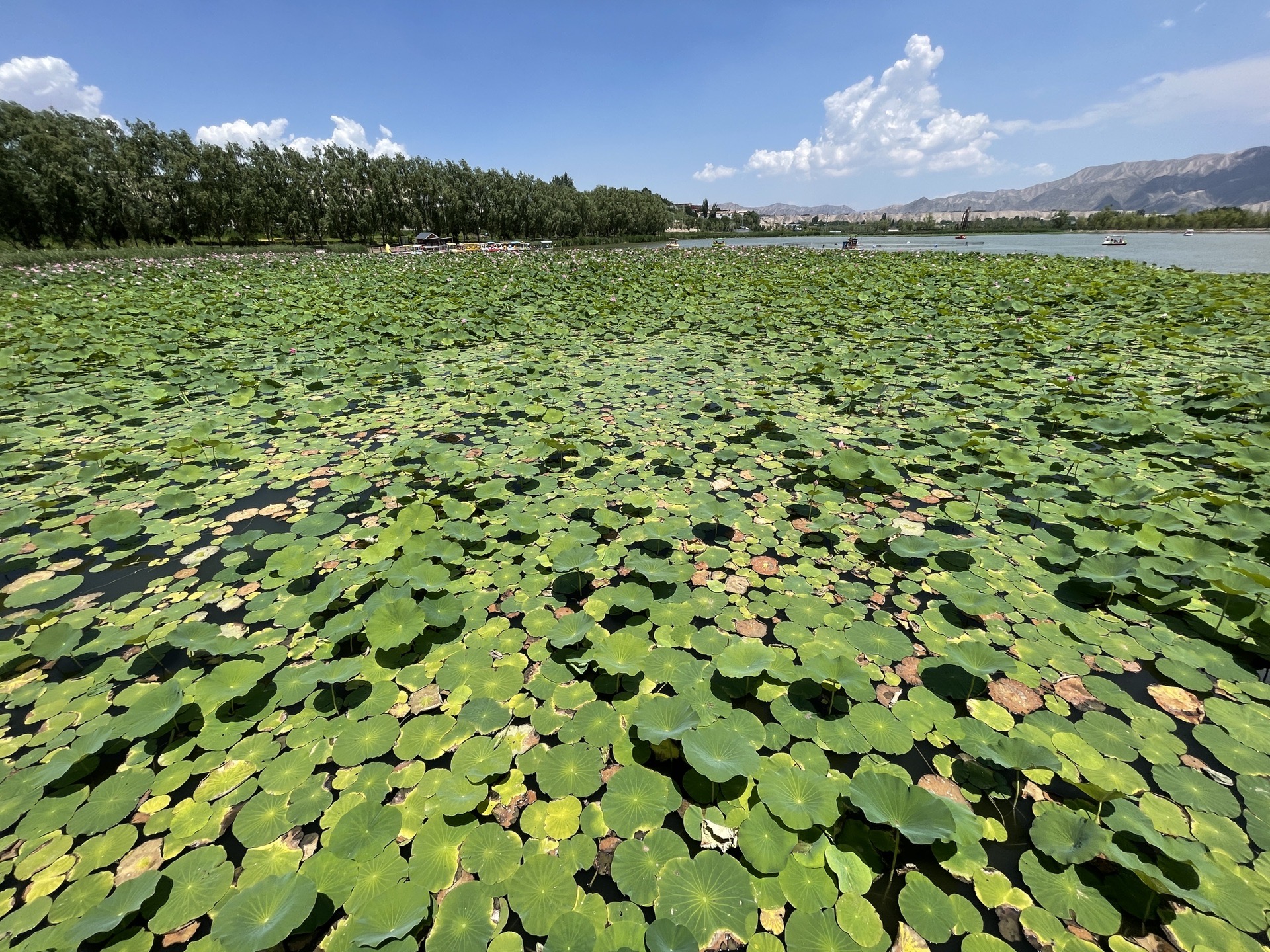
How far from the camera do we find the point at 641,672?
89.6 inches

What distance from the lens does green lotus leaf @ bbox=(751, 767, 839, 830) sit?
5.24ft

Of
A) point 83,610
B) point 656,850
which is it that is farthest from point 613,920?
point 83,610

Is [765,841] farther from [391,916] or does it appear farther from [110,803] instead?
[110,803]

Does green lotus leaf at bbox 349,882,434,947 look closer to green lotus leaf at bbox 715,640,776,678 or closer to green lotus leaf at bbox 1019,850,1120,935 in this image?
green lotus leaf at bbox 715,640,776,678

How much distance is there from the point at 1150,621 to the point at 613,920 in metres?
2.95

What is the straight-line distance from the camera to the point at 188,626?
87.7 inches

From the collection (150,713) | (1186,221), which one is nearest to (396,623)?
(150,713)

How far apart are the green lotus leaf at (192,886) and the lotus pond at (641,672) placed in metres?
0.01

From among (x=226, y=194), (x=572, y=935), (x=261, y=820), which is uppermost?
(x=226, y=194)

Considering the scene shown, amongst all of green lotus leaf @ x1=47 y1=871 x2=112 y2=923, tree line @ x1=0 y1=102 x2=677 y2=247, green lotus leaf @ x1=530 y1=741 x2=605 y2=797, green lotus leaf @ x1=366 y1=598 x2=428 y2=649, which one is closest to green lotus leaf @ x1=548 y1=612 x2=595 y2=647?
green lotus leaf @ x1=530 y1=741 x2=605 y2=797

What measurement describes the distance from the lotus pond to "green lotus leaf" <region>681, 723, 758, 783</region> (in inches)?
0.7

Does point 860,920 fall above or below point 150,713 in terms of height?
below

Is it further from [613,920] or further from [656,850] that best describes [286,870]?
[656,850]

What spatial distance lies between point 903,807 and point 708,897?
2.15ft
